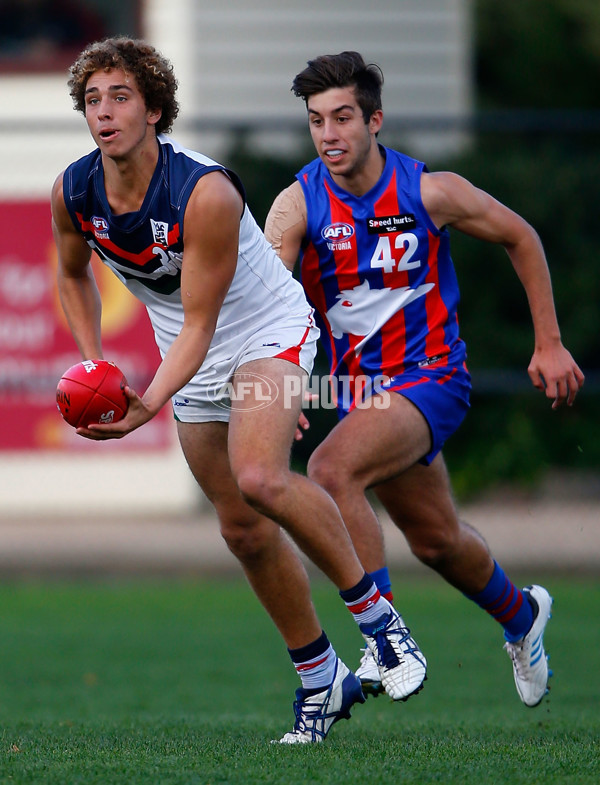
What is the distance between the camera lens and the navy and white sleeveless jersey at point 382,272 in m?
5.36

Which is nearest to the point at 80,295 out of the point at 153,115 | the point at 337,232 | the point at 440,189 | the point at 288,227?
the point at 153,115

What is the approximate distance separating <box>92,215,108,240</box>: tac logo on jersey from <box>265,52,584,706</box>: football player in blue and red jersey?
0.94 m

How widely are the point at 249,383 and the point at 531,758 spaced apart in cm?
162

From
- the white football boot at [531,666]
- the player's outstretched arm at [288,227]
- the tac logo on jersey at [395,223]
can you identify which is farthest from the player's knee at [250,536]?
the white football boot at [531,666]

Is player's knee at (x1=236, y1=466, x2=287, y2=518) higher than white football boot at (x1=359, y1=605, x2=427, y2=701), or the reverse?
player's knee at (x1=236, y1=466, x2=287, y2=518)

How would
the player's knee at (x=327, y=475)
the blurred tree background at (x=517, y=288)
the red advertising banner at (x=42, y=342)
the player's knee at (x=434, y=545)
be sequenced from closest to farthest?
the player's knee at (x=327, y=475), the player's knee at (x=434, y=545), the red advertising banner at (x=42, y=342), the blurred tree background at (x=517, y=288)

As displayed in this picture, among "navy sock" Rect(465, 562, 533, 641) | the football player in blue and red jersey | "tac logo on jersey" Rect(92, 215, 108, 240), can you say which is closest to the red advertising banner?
"navy sock" Rect(465, 562, 533, 641)

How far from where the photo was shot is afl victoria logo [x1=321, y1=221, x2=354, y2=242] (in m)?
5.36

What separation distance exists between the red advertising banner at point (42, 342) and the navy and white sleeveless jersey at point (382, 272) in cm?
610

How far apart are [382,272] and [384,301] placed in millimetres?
123

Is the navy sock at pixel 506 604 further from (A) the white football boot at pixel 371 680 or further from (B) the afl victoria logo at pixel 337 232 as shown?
(B) the afl victoria logo at pixel 337 232

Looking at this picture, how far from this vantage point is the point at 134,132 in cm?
442

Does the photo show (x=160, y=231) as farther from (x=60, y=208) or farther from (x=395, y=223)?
(x=395, y=223)

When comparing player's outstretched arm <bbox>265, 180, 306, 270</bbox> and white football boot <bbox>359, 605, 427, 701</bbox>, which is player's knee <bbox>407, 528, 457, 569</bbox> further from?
player's outstretched arm <bbox>265, 180, 306, 270</bbox>
